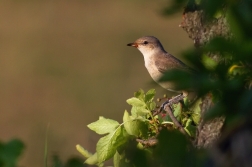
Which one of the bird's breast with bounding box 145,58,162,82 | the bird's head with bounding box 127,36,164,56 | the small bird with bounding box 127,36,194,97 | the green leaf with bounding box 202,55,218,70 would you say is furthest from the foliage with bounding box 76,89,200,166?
the bird's head with bounding box 127,36,164,56

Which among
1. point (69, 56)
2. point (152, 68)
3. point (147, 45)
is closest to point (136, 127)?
point (152, 68)

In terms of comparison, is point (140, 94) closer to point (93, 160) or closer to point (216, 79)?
point (93, 160)

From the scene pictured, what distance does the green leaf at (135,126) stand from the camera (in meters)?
3.16

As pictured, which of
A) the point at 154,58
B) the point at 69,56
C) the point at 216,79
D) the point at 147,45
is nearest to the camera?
the point at 216,79

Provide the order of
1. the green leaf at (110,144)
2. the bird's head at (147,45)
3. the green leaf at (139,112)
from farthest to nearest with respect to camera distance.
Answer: the bird's head at (147,45) < the green leaf at (139,112) < the green leaf at (110,144)

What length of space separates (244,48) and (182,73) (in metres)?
0.12

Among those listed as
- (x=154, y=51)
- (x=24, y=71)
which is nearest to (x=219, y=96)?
(x=154, y=51)

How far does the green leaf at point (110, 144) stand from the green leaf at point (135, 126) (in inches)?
1.6

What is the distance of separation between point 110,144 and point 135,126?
15cm

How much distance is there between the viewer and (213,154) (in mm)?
1311

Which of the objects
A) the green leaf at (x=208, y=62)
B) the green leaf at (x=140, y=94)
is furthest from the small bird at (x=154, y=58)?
the green leaf at (x=208, y=62)

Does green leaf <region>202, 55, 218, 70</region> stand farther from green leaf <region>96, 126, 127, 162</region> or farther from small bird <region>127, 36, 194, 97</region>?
small bird <region>127, 36, 194, 97</region>

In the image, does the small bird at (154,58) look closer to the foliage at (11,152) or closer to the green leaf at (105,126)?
the green leaf at (105,126)

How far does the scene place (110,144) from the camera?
3098 millimetres
